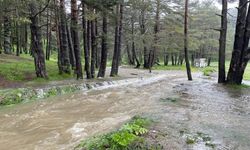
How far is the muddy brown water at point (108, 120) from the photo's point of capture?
228 inches

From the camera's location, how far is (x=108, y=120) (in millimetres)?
7723

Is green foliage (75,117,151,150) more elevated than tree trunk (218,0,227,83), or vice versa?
tree trunk (218,0,227,83)

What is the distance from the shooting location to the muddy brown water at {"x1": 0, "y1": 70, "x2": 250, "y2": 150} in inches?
228

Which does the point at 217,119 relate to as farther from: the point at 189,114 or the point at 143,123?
the point at 143,123

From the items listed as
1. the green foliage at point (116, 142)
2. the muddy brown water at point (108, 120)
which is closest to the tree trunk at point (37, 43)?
the muddy brown water at point (108, 120)

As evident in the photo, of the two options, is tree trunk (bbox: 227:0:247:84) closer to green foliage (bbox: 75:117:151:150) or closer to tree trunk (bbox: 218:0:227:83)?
tree trunk (bbox: 218:0:227:83)

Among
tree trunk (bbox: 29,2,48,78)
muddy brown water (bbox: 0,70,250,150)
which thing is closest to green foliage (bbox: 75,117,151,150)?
muddy brown water (bbox: 0,70,250,150)

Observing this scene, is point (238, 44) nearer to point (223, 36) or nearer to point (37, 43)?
point (223, 36)

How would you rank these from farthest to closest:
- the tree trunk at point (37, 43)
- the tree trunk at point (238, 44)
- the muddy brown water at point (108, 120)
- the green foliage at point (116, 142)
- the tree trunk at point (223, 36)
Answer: the tree trunk at point (223, 36)
the tree trunk at point (37, 43)
the tree trunk at point (238, 44)
the muddy brown water at point (108, 120)
the green foliage at point (116, 142)

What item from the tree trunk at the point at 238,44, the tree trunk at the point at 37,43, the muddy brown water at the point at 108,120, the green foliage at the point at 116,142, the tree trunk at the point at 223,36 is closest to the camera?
the green foliage at the point at 116,142

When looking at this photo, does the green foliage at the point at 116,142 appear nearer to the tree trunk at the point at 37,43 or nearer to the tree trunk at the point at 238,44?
the tree trunk at the point at 238,44

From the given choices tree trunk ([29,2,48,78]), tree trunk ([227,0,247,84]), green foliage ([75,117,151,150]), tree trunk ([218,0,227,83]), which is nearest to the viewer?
green foliage ([75,117,151,150])

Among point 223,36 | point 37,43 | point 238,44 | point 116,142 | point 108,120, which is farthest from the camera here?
point 223,36

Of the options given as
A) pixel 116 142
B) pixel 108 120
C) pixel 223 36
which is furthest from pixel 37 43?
pixel 116 142
